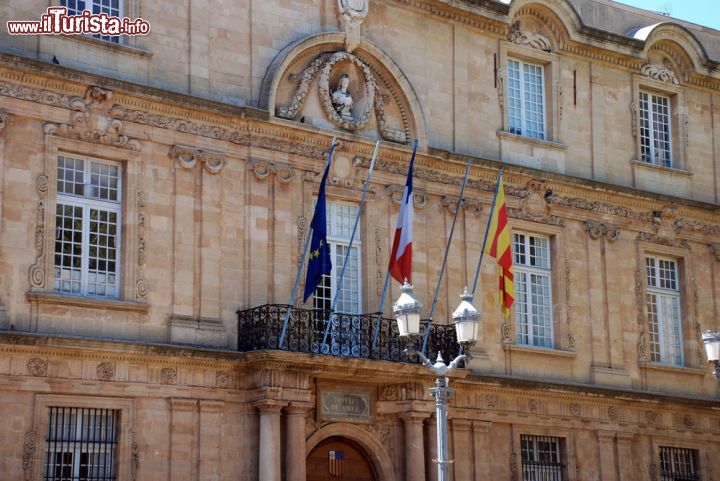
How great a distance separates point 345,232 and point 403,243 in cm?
167

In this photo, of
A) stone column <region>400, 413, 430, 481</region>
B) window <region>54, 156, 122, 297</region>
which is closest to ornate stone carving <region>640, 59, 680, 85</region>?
stone column <region>400, 413, 430, 481</region>

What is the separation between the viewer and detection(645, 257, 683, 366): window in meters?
27.4

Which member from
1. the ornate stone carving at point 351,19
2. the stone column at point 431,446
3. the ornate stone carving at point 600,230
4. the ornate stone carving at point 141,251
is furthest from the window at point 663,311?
the ornate stone carving at point 141,251

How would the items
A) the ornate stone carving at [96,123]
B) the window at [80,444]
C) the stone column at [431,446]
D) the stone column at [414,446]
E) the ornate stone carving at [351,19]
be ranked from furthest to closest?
the ornate stone carving at [351,19], the stone column at [431,446], the stone column at [414,446], the ornate stone carving at [96,123], the window at [80,444]

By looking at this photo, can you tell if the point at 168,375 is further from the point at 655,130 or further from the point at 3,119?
the point at 655,130

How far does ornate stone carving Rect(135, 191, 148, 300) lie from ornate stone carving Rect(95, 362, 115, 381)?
1.20 meters

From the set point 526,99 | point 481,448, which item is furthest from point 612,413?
point 526,99

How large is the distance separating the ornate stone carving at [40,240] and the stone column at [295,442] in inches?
170

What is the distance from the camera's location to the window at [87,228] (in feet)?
67.1

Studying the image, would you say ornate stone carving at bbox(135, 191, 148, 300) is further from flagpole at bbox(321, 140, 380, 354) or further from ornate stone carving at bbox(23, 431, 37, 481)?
flagpole at bbox(321, 140, 380, 354)

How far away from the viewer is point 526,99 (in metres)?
26.9

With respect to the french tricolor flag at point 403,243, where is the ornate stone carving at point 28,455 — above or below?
below

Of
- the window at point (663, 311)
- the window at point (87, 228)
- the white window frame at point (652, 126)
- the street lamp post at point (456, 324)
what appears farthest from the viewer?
the white window frame at point (652, 126)

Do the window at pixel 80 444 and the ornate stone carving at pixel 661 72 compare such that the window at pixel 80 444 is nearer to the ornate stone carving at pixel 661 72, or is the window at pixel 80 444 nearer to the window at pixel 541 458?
the window at pixel 541 458
